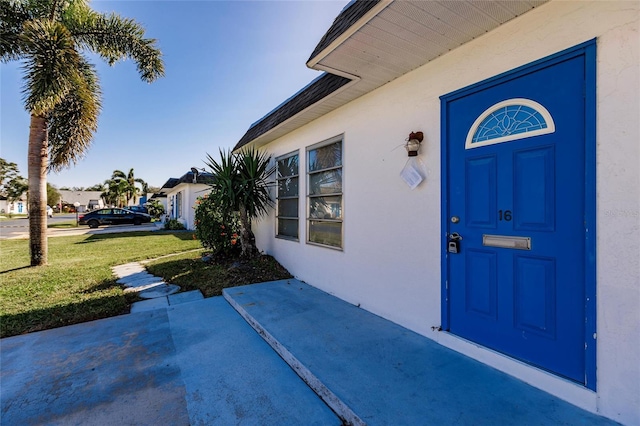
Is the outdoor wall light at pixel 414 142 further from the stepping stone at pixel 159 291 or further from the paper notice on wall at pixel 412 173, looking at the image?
the stepping stone at pixel 159 291

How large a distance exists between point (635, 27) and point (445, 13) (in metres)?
1.16

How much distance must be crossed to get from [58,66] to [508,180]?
856cm

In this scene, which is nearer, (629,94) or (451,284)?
(629,94)

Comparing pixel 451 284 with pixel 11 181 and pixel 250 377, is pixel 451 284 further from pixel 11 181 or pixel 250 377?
pixel 11 181

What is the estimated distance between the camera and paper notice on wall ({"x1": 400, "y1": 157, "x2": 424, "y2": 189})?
3020mm

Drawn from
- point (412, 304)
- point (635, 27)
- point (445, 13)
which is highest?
point (445, 13)

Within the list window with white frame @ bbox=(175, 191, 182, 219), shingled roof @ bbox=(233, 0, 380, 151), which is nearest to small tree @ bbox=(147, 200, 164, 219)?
window with white frame @ bbox=(175, 191, 182, 219)

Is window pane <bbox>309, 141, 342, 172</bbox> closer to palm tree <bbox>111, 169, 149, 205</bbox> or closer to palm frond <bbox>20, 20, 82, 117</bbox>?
palm frond <bbox>20, 20, 82, 117</bbox>

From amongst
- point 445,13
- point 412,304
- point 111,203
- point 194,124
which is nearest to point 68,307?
point 412,304

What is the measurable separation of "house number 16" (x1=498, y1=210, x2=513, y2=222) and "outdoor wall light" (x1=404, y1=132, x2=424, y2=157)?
1.06m

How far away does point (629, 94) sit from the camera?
1.71 meters

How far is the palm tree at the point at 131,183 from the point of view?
41.3 metres

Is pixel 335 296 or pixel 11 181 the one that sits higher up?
pixel 11 181

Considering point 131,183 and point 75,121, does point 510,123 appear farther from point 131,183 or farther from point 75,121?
point 131,183
